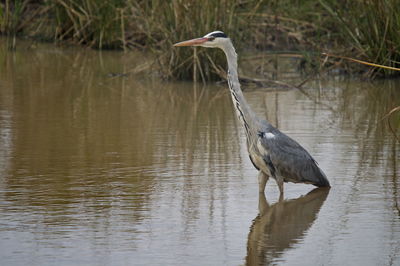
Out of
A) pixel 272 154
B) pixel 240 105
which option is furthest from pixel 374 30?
pixel 272 154

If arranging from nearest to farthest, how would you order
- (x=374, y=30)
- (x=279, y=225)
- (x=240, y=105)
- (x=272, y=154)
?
(x=279, y=225) → (x=272, y=154) → (x=240, y=105) → (x=374, y=30)

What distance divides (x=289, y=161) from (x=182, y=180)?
870 millimetres

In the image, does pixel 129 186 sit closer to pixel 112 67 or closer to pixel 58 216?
pixel 58 216

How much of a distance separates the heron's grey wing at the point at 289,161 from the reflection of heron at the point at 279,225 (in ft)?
0.45

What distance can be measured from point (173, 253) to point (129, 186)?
1.60 m

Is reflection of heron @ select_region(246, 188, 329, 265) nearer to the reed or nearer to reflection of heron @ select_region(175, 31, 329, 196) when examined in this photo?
reflection of heron @ select_region(175, 31, 329, 196)

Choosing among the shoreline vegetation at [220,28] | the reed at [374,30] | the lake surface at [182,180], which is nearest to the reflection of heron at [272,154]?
the lake surface at [182,180]

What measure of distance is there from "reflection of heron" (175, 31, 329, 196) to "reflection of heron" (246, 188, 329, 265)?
150 millimetres

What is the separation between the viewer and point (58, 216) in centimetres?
551

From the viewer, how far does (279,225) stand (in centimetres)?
560

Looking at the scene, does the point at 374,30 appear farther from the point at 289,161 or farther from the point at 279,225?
the point at 279,225

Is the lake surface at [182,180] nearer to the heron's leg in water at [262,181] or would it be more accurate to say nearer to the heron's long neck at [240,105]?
the heron's leg in water at [262,181]

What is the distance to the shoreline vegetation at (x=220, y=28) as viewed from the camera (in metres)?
11.3

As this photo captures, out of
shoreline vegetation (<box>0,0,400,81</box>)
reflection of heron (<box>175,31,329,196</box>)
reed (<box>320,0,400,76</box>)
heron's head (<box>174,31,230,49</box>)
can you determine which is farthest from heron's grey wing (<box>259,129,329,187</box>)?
reed (<box>320,0,400,76</box>)
